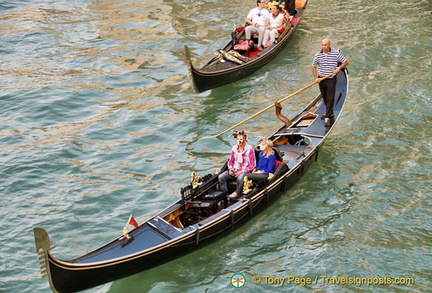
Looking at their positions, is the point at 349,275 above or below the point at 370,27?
below

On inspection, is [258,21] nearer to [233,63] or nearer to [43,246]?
[233,63]

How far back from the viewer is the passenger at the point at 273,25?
1203 cm

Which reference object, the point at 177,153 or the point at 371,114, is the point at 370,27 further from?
the point at 177,153

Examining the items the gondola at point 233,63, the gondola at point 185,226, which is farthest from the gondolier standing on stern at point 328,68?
the gondola at point 233,63

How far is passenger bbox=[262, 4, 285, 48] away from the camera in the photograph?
1203 centimetres

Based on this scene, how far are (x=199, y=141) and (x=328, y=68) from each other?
2250 millimetres

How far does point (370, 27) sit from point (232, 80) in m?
4.01

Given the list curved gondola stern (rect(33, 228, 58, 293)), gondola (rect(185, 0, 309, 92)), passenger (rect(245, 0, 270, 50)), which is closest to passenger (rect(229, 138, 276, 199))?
curved gondola stern (rect(33, 228, 58, 293))

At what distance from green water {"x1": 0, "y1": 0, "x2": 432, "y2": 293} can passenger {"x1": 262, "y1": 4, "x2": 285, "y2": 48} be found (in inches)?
18.2

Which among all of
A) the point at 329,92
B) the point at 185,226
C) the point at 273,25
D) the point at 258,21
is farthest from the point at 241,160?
the point at 273,25

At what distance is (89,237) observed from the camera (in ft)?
25.0

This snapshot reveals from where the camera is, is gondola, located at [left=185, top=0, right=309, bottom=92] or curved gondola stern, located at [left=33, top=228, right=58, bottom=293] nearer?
curved gondola stern, located at [left=33, top=228, right=58, bottom=293]

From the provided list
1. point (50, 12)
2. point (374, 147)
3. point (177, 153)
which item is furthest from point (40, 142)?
point (50, 12)

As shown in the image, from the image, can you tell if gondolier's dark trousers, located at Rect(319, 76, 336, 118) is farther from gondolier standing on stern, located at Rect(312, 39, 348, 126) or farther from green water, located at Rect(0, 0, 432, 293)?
green water, located at Rect(0, 0, 432, 293)
